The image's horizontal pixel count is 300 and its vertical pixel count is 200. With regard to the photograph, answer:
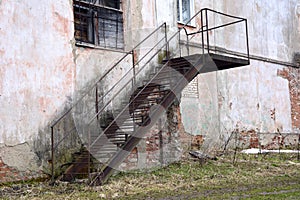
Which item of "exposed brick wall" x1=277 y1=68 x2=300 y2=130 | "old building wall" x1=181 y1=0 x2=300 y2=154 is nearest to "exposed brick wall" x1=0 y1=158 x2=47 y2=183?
"old building wall" x1=181 y1=0 x2=300 y2=154

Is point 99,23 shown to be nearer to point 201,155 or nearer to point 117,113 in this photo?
point 117,113

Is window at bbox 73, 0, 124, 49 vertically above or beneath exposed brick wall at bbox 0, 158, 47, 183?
above

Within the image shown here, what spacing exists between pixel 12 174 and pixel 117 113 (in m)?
2.70

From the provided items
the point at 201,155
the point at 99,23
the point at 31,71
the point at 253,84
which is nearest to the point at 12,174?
the point at 31,71

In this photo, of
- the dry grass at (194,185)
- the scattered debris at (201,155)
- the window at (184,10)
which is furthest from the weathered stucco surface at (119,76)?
the dry grass at (194,185)

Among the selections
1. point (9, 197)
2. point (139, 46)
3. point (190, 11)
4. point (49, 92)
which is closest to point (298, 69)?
point (190, 11)

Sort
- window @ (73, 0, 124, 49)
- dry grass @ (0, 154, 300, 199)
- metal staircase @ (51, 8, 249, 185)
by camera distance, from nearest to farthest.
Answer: dry grass @ (0, 154, 300, 199)
metal staircase @ (51, 8, 249, 185)
window @ (73, 0, 124, 49)

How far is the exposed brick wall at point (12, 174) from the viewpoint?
8.26 meters

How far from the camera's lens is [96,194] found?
292 inches

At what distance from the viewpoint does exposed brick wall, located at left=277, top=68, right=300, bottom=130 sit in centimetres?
1664

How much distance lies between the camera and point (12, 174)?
839cm

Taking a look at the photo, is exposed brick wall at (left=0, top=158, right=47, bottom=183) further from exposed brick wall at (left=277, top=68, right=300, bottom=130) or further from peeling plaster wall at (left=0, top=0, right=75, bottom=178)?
exposed brick wall at (left=277, top=68, right=300, bottom=130)

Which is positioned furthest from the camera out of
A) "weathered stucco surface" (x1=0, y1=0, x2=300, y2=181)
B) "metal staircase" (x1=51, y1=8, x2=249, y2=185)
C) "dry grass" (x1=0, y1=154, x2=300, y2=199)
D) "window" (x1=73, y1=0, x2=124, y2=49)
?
"window" (x1=73, y1=0, x2=124, y2=49)

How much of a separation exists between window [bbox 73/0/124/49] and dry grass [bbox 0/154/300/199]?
3.14m
